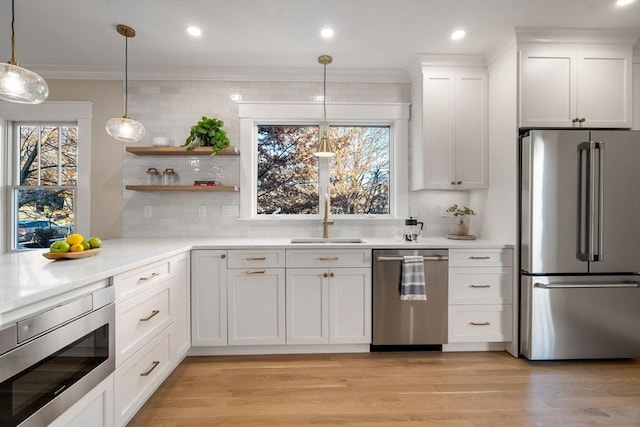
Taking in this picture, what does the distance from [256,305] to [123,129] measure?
1.64 meters

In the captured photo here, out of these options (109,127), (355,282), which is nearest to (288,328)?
(355,282)

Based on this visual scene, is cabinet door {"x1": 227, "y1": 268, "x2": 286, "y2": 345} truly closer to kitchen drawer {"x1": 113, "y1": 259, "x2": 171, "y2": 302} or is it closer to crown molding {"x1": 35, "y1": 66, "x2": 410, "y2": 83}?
kitchen drawer {"x1": 113, "y1": 259, "x2": 171, "y2": 302}

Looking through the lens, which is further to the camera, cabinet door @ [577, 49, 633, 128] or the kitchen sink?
the kitchen sink

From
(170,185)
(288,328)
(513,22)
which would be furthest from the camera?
(170,185)

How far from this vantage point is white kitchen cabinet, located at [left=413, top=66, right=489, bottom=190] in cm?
290

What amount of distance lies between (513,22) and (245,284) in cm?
290

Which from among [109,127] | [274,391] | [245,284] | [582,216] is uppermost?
[109,127]

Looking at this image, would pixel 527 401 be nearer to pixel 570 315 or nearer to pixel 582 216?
pixel 570 315

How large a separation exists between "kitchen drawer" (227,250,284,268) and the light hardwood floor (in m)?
0.76

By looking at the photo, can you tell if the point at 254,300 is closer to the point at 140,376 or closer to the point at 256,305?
the point at 256,305

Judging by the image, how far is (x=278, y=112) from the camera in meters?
3.17

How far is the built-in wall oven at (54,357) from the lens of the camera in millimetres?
1006

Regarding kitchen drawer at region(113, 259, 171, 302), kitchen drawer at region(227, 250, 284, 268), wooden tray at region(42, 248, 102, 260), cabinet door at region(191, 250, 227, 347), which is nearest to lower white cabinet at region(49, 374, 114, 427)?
kitchen drawer at region(113, 259, 171, 302)

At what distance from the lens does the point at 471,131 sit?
9.56 ft
